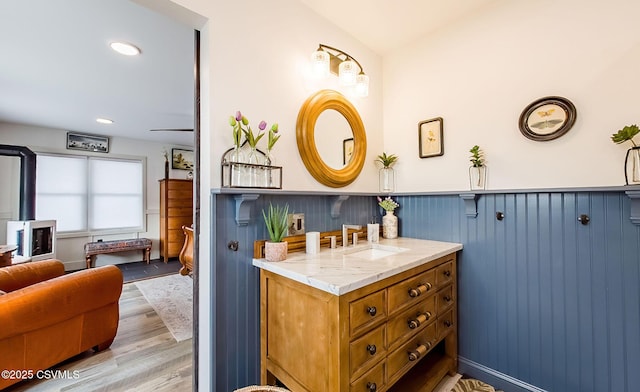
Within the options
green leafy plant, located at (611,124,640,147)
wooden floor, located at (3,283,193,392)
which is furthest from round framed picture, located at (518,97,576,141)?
wooden floor, located at (3,283,193,392)

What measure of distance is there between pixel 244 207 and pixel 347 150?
3.11ft

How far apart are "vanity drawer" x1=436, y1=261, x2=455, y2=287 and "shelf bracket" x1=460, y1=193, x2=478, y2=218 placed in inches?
14.4

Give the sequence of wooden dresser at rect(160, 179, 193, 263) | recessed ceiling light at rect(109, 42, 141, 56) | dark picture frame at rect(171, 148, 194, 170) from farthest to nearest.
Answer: dark picture frame at rect(171, 148, 194, 170)
wooden dresser at rect(160, 179, 193, 263)
recessed ceiling light at rect(109, 42, 141, 56)

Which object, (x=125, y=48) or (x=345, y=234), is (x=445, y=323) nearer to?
(x=345, y=234)

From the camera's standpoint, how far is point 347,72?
1842 millimetres

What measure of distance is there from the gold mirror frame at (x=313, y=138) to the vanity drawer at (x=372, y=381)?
43.1 inches

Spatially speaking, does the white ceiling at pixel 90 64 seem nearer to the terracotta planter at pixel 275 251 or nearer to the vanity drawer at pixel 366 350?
the terracotta planter at pixel 275 251

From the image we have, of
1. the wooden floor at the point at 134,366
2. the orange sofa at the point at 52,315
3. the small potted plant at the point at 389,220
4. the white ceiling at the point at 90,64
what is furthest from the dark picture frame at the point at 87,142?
the small potted plant at the point at 389,220

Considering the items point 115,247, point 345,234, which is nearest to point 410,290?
point 345,234

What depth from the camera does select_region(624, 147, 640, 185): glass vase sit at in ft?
4.16

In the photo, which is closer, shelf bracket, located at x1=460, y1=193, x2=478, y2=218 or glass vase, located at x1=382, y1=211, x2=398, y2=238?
shelf bracket, located at x1=460, y1=193, x2=478, y2=218

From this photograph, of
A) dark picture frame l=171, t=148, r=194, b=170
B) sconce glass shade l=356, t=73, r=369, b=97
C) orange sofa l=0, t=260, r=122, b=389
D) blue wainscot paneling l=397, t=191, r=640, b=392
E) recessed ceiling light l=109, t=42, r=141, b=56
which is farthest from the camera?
dark picture frame l=171, t=148, r=194, b=170

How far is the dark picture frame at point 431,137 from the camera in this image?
1.96 meters

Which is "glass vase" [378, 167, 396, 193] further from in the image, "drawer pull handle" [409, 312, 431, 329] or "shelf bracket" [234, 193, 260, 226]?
"shelf bracket" [234, 193, 260, 226]
